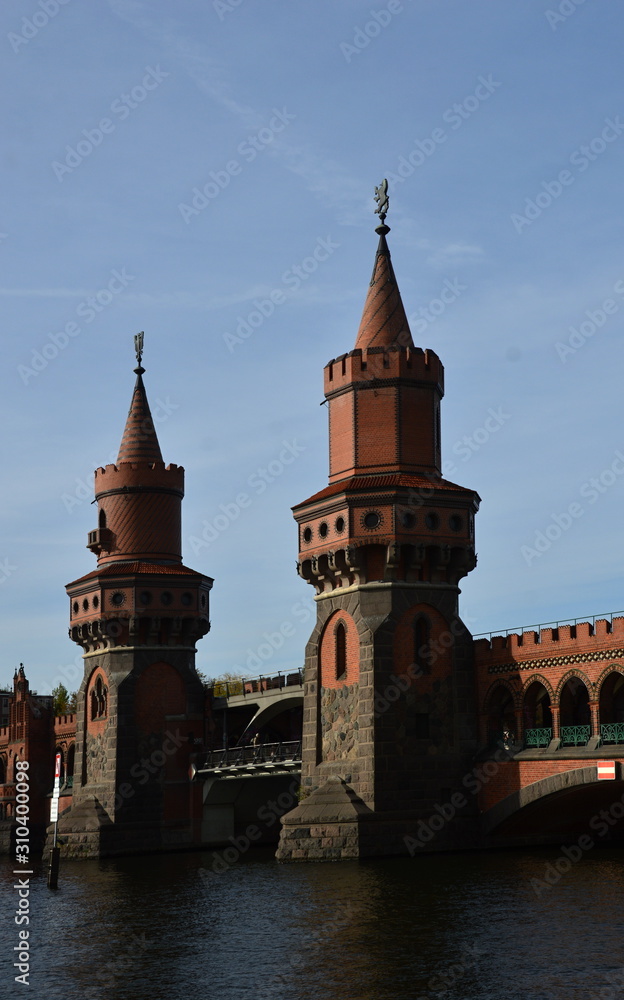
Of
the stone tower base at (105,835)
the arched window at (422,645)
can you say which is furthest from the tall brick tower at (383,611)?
the stone tower base at (105,835)

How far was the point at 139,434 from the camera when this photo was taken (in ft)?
238

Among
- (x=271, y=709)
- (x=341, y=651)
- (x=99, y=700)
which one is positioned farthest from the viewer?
(x=99, y=700)

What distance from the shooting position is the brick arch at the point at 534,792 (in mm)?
48312

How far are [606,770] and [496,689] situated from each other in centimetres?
761

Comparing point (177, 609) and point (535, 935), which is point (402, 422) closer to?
point (177, 609)

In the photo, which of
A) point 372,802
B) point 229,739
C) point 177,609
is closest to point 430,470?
point 372,802

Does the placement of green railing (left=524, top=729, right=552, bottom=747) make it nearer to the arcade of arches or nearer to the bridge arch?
the arcade of arches

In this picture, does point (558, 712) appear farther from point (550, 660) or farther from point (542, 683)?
point (550, 660)

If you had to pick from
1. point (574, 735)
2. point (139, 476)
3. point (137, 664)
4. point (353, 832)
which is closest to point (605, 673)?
point (574, 735)

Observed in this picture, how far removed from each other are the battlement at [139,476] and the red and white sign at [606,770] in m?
31.5

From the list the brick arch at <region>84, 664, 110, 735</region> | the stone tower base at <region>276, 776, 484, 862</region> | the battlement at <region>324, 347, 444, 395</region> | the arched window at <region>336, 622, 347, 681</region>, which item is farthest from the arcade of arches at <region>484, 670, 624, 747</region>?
the brick arch at <region>84, 664, 110, 735</region>

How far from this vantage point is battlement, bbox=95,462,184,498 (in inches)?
2805

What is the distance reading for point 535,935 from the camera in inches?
1309

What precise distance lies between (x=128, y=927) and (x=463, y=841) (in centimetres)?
1788
